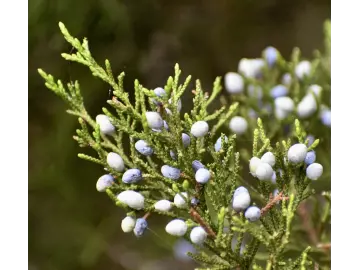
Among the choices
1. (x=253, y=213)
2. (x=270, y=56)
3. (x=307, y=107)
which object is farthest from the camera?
(x=270, y=56)

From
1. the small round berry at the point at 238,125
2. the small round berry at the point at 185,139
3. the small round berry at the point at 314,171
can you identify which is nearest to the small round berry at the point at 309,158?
the small round berry at the point at 314,171

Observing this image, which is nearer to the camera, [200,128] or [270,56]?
[200,128]

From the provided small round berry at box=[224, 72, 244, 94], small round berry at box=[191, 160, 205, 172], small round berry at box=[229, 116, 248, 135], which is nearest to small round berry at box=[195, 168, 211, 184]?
small round berry at box=[191, 160, 205, 172]

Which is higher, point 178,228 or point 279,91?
point 279,91

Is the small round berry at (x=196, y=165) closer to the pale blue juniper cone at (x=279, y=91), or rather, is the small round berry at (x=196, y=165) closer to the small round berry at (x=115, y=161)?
the small round berry at (x=115, y=161)

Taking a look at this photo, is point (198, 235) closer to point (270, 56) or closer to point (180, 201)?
point (180, 201)

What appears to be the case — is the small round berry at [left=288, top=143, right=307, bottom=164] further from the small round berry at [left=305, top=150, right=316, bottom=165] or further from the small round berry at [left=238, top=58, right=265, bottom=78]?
the small round berry at [left=238, top=58, right=265, bottom=78]

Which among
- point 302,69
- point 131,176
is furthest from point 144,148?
point 302,69
